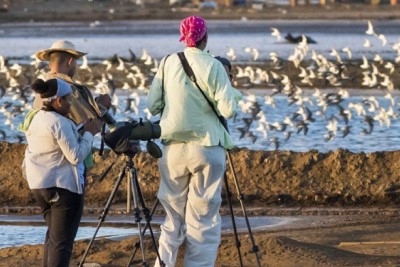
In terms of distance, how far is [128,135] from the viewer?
30.0ft

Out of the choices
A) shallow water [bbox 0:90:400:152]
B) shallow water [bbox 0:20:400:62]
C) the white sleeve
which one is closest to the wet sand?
the white sleeve

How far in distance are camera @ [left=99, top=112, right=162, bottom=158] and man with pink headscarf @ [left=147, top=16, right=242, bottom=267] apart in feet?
0.50

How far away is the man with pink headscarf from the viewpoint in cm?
929

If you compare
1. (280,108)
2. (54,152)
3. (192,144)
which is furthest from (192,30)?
(280,108)

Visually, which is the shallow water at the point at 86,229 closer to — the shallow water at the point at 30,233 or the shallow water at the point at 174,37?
the shallow water at the point at 30,233

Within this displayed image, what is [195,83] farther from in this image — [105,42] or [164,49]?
[105,42]

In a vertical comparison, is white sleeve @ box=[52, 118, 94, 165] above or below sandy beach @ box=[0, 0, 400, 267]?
above

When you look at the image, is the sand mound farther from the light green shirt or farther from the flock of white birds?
the light green shirt

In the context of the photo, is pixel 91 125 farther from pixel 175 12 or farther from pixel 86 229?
pixel 175 12

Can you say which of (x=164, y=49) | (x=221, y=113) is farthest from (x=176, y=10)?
(x=221, y=113)

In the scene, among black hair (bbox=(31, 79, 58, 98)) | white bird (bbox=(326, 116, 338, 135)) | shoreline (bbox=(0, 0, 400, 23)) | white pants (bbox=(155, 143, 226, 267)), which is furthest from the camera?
shoreline (bbox=(0, 0, 400, 23))

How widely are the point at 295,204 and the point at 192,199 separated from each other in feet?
16.4

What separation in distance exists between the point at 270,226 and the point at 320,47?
3308cm

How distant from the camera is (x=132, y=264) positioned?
10750mm
